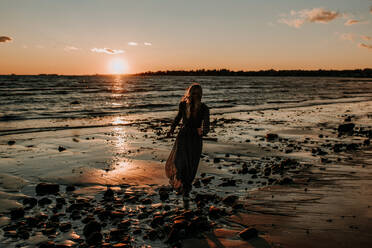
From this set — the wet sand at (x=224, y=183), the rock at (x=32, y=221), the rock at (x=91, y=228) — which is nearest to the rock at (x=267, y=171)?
the wet sand at (x=224, y=183)

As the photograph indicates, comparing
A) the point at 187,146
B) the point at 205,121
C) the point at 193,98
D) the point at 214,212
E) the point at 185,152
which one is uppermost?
the point at 193,98

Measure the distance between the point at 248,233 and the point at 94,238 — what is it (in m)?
2.40

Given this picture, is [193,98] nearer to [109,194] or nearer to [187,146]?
[187,146]

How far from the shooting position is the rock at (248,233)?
460 centimetres

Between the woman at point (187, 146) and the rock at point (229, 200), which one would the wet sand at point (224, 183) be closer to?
the rock at point (229, 200)

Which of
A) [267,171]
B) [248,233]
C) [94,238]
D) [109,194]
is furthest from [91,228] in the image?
[267,171]

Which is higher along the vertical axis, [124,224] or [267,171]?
[267,171]

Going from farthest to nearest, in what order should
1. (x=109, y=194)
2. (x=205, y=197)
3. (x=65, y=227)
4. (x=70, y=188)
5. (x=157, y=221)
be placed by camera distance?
(x=70, y=188), (x=109, y=194), (x=205, y=197), (x=157, y=221), (x=65, y=227)

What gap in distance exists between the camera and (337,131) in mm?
14500

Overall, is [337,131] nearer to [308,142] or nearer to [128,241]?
[308,142]

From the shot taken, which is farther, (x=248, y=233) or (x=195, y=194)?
(x=195, y=194)

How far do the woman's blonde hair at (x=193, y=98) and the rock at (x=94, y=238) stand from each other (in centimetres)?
264

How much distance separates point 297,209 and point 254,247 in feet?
5.77

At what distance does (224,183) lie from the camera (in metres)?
7.06
